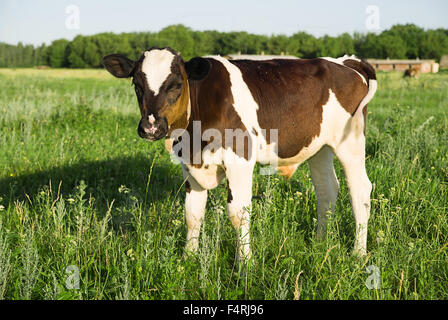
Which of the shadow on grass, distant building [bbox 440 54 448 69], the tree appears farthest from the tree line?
the shadow on grass

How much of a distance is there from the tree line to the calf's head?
46.5 metres

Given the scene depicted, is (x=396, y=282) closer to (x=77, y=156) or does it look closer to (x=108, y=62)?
(x=108, y=62)

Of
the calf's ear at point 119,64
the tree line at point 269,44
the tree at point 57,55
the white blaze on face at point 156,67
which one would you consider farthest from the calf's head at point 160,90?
the tree at point 57,55

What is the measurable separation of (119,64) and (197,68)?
0.75 metres

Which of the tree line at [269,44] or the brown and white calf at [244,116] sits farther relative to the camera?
the tree line at [269,44]

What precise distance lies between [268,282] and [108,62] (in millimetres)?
2339

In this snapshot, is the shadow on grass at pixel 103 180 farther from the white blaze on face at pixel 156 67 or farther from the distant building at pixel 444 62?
the distant building at pixel 444 62

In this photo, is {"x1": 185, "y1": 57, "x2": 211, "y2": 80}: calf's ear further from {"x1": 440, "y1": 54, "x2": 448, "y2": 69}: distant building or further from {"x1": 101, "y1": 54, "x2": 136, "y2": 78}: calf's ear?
{"x1": 440, "y1": 54, "x2": 448, "y2": 69}: distant building

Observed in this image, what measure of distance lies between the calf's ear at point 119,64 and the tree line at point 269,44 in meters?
46.2

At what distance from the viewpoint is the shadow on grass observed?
562 cm

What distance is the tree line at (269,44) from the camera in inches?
2392

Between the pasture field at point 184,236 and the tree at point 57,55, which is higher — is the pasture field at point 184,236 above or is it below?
below

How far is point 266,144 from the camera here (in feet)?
12.8
